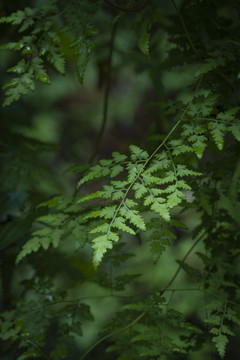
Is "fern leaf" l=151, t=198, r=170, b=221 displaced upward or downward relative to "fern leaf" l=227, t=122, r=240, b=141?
downward

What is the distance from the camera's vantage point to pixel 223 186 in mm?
1599

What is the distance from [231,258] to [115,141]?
3.96 m

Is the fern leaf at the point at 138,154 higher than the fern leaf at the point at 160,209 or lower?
higher

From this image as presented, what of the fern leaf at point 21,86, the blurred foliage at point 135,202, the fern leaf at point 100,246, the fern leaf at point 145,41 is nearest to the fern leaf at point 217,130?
the blurred foliage at point 135,202

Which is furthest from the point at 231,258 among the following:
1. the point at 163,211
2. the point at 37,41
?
the point at 37,41

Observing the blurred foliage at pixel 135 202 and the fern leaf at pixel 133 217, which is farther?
the blurred foliage at pixel 135 202

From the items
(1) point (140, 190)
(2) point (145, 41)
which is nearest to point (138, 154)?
(1) point (140, 190)

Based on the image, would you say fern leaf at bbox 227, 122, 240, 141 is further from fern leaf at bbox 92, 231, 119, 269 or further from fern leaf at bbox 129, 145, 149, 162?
fern leaf at bbox 92, 231, 119, 269

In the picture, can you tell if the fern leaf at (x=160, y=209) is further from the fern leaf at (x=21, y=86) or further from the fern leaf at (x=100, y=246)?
the fern leaf at (x=21, y=86)

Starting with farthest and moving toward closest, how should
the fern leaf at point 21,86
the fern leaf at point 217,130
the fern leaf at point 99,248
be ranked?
1. the fern leaf at point 21,86
2. the fern leaf at point 217,130
3. the fern leaf at point 99,248

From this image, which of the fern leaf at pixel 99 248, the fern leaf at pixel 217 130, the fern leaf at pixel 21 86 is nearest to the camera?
the fern leaf at pixel 99 248

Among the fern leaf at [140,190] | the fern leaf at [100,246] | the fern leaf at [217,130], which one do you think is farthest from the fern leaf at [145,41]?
the fern leaf at [100,246]

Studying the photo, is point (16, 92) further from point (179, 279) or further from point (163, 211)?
point (179, 279)

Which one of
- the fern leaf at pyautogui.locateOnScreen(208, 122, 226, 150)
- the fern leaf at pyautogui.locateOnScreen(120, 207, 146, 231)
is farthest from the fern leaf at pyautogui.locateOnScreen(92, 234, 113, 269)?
the fern leaf at pyautogui.locateOnScreen(208, 122, 226, 150)
